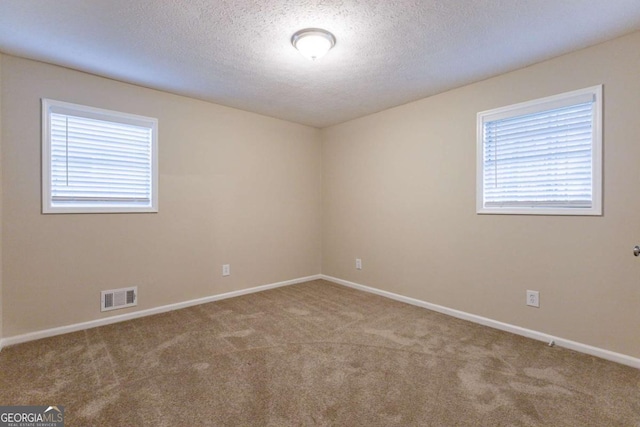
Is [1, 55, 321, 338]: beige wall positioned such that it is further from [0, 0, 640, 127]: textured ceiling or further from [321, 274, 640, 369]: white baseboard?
[321, 274, 640, 369]: white baseboard

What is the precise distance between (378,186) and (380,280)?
1230mm

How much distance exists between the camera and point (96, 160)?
2943 millimetres

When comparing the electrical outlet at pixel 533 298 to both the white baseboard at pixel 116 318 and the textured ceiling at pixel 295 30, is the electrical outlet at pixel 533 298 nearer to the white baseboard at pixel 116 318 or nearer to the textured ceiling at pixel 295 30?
the textured ceiling at pixel 295 30

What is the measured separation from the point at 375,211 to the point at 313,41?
2.37 meters

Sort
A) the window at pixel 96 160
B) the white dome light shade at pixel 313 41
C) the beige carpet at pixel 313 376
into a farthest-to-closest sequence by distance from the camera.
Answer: the window at pixel 96 160, the white dome light shade at pixel 313 41, the beige carpet at pixel 313 376

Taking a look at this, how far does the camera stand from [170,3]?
189 cm

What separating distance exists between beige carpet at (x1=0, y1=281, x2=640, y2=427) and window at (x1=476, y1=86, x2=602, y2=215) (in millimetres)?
1198

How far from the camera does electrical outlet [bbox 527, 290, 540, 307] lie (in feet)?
8.72

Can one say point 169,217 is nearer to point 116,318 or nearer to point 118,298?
point 118,298

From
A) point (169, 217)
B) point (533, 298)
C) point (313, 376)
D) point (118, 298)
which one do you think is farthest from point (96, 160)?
point (533, 298)

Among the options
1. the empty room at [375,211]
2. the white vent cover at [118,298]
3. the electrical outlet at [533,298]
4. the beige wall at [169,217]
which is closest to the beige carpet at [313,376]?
the empty room at [375,211]

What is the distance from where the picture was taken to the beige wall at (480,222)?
89.0 inches

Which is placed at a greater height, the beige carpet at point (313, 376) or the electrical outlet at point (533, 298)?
the electrical outlet at point (533, 298)

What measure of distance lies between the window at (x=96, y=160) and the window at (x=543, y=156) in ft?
11.2
